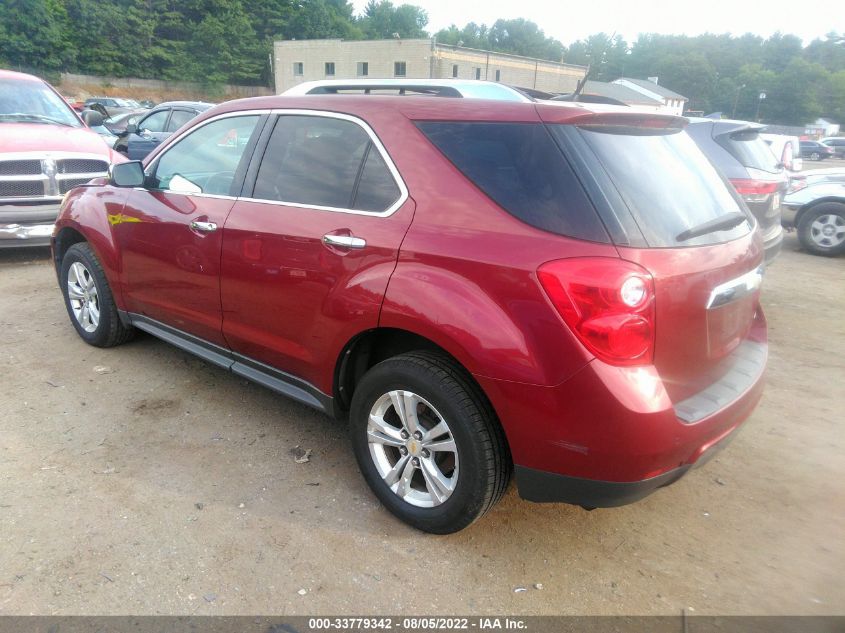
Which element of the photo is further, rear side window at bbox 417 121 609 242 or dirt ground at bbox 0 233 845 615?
dirt ground at bbox 0 233 845 615

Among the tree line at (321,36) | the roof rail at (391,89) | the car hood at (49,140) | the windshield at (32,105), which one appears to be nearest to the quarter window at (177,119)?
the windshield at (32,105)

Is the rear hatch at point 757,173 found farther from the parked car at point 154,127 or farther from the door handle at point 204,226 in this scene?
the parked car at point 154,127

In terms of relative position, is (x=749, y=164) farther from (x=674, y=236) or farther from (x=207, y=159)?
(x=207, y=159)

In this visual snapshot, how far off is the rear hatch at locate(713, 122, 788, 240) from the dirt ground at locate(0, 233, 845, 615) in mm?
2778

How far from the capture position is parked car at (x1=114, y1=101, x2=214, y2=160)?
37.1ft

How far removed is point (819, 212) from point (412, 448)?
8476mm

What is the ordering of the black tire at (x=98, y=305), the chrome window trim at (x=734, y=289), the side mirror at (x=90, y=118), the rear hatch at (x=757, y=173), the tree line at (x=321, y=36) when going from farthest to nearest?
the tree line at (x=321, y=36), the side mirror at (x=90, y=118), the rear hatch at (x=757, y=173), the black tire at (x=98, y=305), the chrome window trim at (x=734, y=289)

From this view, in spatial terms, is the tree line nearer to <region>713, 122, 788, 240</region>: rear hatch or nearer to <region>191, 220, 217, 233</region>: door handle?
<region>713, 122, 788, 240</region>: rear hatch

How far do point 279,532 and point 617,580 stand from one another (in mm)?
1430

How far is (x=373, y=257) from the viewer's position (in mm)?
2662

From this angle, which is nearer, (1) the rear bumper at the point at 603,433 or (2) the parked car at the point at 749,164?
(1) the rear bumper at the point at 603,433

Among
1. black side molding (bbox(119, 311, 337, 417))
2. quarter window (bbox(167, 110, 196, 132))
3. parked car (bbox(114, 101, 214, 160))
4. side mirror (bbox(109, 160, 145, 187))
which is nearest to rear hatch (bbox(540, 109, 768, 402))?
black side molding (bbox(119, 311, 337, 417))

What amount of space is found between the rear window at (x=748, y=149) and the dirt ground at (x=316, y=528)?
330 centimetres

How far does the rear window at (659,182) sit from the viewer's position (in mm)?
2312
